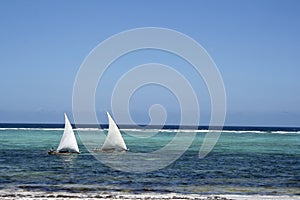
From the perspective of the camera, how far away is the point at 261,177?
38.4 m

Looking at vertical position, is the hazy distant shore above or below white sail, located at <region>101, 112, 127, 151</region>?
below

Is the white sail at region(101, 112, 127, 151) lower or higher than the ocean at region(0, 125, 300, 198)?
higher

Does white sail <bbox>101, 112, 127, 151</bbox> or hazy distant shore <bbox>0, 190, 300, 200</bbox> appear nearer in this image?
hazy distant shore <bbox>0, 190, 300, 200</bbox>

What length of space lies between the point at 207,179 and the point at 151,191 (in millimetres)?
7592

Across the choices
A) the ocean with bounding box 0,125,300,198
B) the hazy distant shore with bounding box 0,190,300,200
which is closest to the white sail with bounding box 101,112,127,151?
the ocean with bounding box 0,125,300,198

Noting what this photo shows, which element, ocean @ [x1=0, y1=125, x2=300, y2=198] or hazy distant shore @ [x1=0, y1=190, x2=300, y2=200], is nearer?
hazy distant shore @ [x1=0, y1=190, x2=300, y2=200]

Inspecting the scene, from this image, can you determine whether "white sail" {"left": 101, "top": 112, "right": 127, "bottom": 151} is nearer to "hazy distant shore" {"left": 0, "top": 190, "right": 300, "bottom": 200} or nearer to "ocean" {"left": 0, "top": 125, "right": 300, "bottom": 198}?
"ocean" {"left": 0, "top": 125, "right": 300, "bottom": 198}

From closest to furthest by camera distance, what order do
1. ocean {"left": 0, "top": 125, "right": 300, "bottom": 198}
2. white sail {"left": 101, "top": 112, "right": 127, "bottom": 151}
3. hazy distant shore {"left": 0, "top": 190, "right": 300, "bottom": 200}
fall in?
1. hazy distant shore {"left": 0, "top": 190, "right": 300, "bottom": 200}
2. ocean {"left": 0, "top": 125, "right": 300, "bottom": 198}
3. white sail {"left": 101, "top": 112, "right": 127, "bottom": 151}

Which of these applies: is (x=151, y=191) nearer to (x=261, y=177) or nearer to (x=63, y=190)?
(x=63, y=190)

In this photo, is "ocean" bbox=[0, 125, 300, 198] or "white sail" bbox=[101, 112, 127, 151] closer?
"ocean" bbox=[0, 125, 300, 198]

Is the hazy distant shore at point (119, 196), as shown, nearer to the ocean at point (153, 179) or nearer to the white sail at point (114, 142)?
the ocean at point (153, 179)

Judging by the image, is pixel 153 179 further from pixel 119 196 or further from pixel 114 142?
pixel 114 142

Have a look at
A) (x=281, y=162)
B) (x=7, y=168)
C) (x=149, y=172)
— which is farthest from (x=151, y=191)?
(x=281, y=162)

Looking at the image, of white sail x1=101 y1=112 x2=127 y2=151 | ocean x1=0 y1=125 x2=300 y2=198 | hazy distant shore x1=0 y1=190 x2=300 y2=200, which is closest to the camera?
hazy distant shore x1=0 y1=190 x2=300 y2=200
